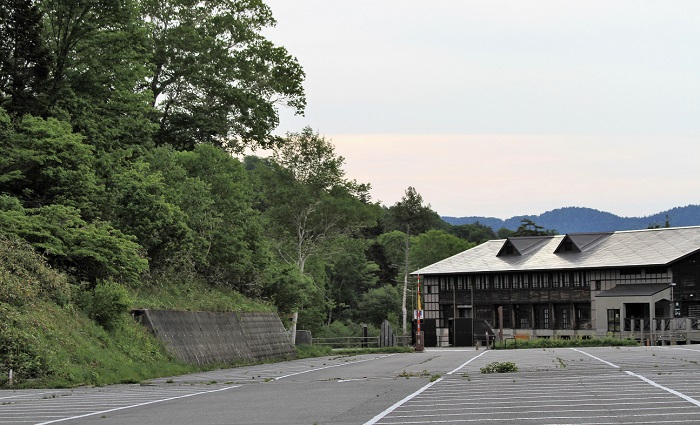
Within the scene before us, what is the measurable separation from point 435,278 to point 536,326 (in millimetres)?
10872

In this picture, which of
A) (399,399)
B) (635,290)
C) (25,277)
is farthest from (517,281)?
(399,399)

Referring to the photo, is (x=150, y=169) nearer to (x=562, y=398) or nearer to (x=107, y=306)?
(x=107, y=306)

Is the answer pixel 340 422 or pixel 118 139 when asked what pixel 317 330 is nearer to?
pixel 118 139

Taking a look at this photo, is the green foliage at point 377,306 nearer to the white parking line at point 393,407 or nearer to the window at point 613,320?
the window at point 613,320

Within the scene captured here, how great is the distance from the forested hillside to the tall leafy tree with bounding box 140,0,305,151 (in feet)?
0.31

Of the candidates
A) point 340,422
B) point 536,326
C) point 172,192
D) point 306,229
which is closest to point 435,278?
point 536,326

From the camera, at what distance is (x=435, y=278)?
85125 millimetres

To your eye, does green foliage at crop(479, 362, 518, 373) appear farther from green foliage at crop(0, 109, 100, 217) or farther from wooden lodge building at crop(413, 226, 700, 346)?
wooden lodge building at crop(413, 226, 700, 346)

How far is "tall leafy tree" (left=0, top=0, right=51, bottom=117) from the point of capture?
3669 cm

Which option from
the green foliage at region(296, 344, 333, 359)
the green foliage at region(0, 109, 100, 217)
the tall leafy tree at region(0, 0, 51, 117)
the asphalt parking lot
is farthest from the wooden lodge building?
the asphalt parking lot

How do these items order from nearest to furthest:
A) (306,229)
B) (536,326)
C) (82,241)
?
1. (82,241)
2. (306,229)
3. (536,326)

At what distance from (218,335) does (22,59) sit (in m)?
13.8

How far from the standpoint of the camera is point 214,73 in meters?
56.7

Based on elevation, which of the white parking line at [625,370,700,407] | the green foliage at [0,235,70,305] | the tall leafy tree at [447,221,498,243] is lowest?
the white parking line at [625,370,700,407]
